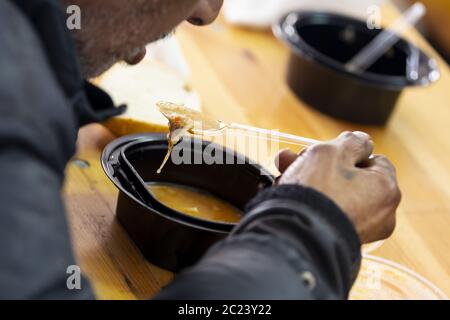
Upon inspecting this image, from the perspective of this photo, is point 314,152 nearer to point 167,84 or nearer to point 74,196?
point 74,196

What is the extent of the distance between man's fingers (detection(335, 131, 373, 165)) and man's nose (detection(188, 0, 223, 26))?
0.84 ft

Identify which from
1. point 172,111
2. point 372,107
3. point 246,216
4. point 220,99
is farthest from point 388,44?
Answer: point 246,216

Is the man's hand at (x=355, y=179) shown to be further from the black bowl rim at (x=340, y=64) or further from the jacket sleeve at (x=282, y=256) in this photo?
the black bowl rim at (x=340, y=64)

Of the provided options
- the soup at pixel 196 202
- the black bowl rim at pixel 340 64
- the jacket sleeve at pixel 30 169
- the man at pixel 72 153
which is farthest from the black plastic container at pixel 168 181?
the black bowl rim at pixel 340 64

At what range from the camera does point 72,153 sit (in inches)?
29.8

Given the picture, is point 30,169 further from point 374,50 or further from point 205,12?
point 374,50

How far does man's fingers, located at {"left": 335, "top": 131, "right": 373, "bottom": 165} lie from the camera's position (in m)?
1.00

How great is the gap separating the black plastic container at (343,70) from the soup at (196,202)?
510 mm

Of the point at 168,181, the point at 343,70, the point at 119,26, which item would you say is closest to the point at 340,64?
the point at 343,70

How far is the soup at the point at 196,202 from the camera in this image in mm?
1191

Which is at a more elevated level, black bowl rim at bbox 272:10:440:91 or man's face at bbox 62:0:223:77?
man's face at bbox 62:0:223:77

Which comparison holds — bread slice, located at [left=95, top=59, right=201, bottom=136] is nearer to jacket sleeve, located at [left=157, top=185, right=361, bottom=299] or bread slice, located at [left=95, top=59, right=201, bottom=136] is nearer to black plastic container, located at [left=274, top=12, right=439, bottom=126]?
black plastic container, located at [left=274, top=12, right=439, bottom=126]

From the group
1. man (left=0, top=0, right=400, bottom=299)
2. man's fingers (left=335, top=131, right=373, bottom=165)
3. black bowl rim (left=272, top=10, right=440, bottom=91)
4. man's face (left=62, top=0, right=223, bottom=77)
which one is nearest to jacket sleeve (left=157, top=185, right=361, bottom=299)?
man (left=0, top=0, right=400, bottom=299)
